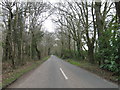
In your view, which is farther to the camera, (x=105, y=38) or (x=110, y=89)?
(x=105, y=38)

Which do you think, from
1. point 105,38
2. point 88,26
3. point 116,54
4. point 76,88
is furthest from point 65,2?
point 76,88

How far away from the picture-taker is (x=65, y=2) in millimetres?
21375

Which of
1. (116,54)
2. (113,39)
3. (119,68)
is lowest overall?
(119,68)

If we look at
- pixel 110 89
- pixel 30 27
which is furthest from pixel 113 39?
pixel 30 27

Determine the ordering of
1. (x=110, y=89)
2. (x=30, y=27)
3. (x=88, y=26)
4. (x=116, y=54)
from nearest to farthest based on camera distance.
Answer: (x=110, y=89)
(x=116, y=54)
(x=88, y=26)
(x=30, y=27)

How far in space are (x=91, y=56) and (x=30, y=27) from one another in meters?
13.3

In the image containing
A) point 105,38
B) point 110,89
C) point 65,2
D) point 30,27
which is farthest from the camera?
point 30,27

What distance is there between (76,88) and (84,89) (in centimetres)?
43

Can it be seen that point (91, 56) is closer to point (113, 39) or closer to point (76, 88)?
point (113, 39)

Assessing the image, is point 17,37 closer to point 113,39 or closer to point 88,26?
point 88,26

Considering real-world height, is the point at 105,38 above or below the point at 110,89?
above

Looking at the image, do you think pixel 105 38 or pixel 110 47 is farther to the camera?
pixel 105 38

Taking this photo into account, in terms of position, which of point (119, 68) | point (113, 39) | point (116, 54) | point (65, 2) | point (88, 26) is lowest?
point (119, 68)

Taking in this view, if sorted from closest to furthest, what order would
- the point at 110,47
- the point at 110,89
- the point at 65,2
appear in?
1. the point at 110,89
2. the point at 110,47
3. the point at 65,2
